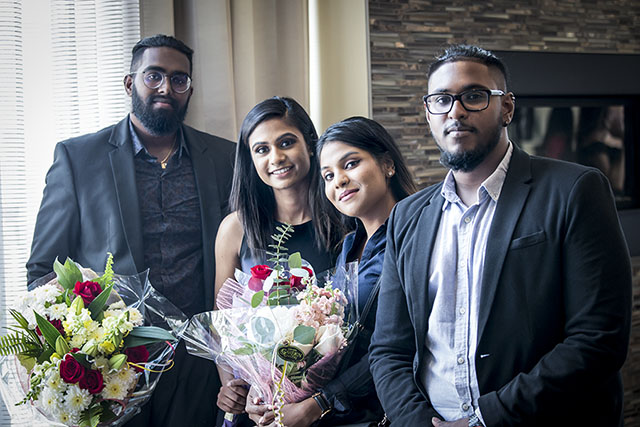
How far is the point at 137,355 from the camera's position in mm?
1582

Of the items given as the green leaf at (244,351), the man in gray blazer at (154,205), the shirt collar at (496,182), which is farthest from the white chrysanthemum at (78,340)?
the shirt collar at (496,182)

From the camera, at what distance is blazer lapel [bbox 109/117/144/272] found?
2115mm

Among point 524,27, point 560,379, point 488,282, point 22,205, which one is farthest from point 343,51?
point 560,379

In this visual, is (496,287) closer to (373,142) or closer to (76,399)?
(373,142)

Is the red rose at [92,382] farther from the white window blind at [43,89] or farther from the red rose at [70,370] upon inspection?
the white window blind at [43,89]

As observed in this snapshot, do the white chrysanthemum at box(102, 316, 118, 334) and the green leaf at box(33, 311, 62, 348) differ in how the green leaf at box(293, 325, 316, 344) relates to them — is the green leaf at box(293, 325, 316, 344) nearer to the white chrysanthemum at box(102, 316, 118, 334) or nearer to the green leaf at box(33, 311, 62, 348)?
the white chrysanthemum at box(102, 316, 118, 334)

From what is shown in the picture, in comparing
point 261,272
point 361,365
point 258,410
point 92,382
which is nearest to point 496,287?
point 361,365

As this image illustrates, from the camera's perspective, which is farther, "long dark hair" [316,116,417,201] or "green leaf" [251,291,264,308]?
"long dark hair" [316,116,417,201]

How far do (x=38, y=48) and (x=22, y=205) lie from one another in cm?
62

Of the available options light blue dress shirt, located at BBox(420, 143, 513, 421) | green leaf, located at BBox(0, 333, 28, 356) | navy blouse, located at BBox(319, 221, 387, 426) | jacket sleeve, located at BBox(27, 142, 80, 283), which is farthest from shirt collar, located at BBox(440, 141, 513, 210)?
jacket sleeve, located at BBox(27, 142, 80, 283)

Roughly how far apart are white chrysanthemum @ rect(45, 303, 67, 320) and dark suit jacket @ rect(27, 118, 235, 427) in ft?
1.77

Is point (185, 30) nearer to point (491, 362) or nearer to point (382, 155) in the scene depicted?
point (382, 155)

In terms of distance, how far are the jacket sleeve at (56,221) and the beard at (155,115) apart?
0.30 meters

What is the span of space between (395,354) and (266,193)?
0.83m
